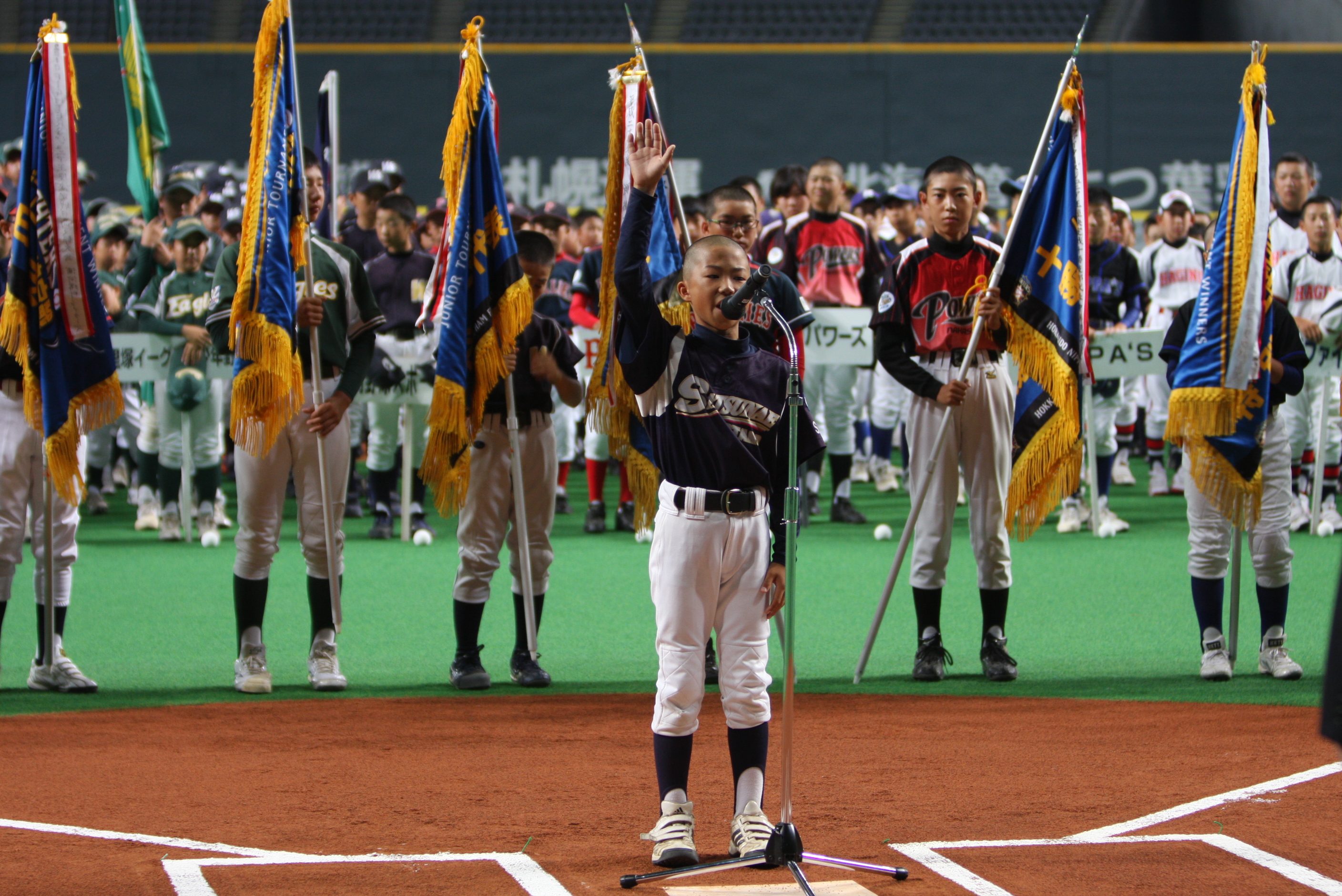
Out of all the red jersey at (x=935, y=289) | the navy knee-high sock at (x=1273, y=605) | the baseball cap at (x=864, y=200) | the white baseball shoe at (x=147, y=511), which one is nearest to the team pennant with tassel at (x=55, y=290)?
the red jersey at (x=935, y=289)

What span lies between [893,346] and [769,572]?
9.28 feet

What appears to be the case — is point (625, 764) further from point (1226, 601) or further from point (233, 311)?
point (1226, 601)

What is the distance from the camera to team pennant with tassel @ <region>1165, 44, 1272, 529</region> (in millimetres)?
6598

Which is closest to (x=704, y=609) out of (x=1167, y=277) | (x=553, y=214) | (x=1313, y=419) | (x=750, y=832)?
(x=750, y=832)

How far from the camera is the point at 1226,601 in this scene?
8766 millimetres

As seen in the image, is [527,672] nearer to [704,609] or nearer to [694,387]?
[704,609]

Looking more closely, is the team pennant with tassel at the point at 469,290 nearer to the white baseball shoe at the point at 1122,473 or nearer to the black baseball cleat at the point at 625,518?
the black baseball cleat at the point at 625,518

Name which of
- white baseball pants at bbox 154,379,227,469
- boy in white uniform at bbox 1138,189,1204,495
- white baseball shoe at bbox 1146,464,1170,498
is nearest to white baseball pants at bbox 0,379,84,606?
white baseball pants at bbox 154,379,227,469

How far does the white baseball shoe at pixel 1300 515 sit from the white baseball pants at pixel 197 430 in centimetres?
807

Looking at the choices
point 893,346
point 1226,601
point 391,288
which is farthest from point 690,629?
point 391,288

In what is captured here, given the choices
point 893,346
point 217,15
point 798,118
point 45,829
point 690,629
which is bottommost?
point 45,829

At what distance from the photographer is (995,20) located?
75.9 ft

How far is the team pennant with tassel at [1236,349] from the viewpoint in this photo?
6.60 metres

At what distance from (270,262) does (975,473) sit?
335 cm
